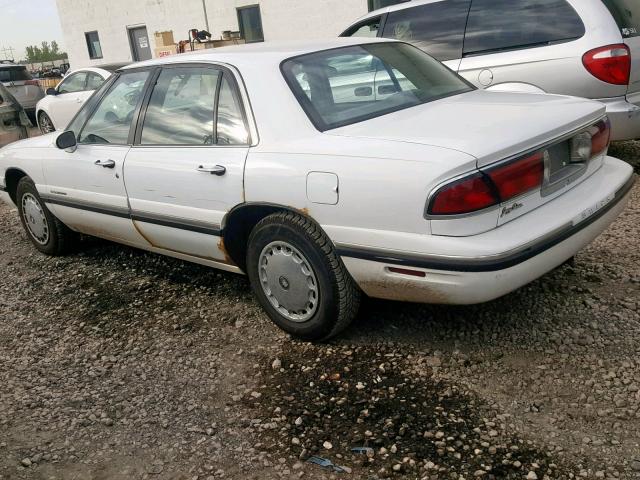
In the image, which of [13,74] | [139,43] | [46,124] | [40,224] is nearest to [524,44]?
Result: [40,224]

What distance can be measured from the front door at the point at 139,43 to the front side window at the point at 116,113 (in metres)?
16.0

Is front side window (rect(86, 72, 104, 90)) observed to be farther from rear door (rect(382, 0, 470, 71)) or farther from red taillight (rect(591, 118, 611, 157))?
red taillight (rect(591, 118, 611, 157))

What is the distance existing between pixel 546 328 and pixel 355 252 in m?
1.14

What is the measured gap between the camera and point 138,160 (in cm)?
383

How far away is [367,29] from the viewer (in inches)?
270

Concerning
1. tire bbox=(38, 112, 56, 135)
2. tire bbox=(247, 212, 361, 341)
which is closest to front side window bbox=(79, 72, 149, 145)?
tire bbox=(247, 212, 361, 341)

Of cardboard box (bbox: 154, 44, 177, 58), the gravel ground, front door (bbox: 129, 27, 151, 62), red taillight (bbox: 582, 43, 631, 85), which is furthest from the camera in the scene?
front door (bbox: 129, 27, 151, 62)

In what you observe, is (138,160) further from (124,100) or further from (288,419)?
(288,419)

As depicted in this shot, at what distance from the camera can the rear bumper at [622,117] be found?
500 centimetres

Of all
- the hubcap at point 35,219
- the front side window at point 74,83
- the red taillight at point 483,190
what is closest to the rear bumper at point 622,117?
the red taillight at point 483,190

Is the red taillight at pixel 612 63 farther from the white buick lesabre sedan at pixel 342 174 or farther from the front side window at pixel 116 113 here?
the front side window at pixel 116 113

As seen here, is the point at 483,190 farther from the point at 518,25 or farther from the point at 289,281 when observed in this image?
the point at 518,25

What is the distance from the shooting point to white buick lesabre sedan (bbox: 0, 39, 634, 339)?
104 inches

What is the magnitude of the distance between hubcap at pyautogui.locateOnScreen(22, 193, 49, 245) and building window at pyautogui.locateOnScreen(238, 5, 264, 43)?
11304mm
